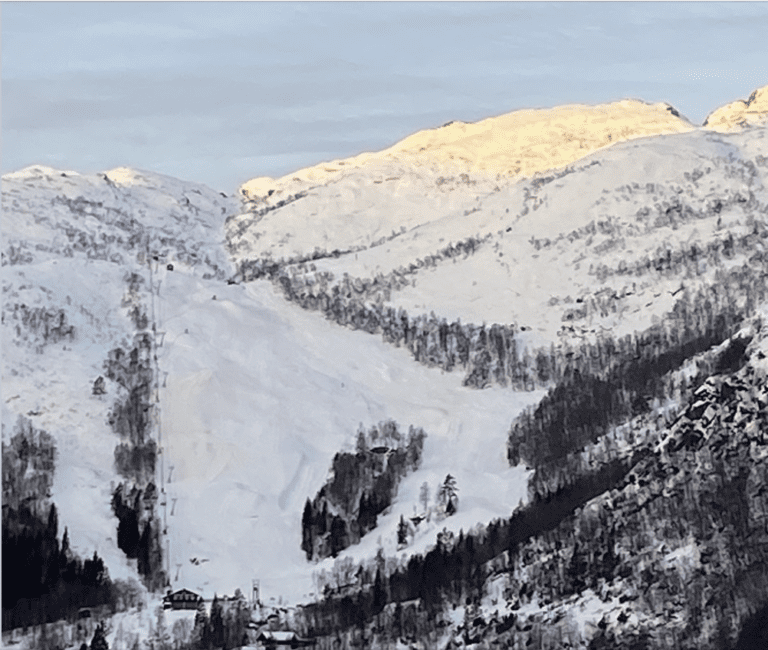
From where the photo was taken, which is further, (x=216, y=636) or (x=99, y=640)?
(x=216, y=636)

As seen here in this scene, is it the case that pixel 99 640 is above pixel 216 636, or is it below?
above

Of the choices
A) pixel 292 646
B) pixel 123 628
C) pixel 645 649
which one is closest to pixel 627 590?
pixel 645 649

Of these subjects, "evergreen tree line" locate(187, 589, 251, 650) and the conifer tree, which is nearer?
the conifer tree

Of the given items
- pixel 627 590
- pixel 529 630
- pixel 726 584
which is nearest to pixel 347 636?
pixel 529 630

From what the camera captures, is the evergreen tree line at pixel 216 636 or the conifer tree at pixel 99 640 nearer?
the conifer tree at pixel 99 640

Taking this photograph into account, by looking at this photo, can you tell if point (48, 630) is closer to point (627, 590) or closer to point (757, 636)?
point (627, 590)

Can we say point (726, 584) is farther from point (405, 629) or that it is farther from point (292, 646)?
point (292, 646)

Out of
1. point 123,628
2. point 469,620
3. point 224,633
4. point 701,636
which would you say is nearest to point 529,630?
point 469,620

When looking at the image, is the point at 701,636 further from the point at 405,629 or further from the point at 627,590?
the point at 405,629
